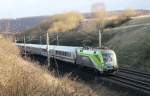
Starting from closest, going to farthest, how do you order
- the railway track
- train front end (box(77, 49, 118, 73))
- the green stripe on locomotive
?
the railway track → the green stripe on locomotive → train front end (box(77, 49, 118, 73))

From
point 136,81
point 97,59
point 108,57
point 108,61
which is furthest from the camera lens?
point 108,57

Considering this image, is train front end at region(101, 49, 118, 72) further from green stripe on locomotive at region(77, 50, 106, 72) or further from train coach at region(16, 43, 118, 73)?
green stripe on locomotive at region(77, 50, 106, 72)

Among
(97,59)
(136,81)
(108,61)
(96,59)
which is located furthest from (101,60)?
(136,81)

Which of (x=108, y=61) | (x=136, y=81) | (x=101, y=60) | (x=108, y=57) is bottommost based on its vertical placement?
(x=136, y=81)

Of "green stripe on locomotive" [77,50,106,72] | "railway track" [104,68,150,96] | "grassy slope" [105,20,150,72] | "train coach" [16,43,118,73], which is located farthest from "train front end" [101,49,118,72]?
"grassy slope" [105,20,150,72]

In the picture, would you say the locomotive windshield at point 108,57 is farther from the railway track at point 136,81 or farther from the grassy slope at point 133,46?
the grassy slope at point 133,46

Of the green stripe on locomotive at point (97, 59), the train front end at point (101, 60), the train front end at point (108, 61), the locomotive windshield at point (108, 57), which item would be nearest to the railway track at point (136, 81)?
the train front end at point (108, 61)

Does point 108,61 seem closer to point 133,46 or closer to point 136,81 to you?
point 136,81

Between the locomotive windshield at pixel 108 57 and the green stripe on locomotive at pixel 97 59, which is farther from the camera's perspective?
the locomotive windshield at pixel 108 57

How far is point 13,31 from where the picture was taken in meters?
19.9

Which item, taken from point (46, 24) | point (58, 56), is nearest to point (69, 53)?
point (58, 56)

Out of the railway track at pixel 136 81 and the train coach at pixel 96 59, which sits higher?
the train coach at pixel 96 59

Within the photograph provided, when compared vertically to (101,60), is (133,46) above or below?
above

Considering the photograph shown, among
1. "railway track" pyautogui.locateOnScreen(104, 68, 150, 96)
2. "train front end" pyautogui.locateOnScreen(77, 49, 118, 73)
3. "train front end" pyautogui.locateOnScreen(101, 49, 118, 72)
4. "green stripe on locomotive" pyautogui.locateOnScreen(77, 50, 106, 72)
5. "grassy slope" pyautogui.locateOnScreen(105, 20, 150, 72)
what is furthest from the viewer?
"grassy slope" pyautogui.locateOnScreen(105, 20, 150, 72)
